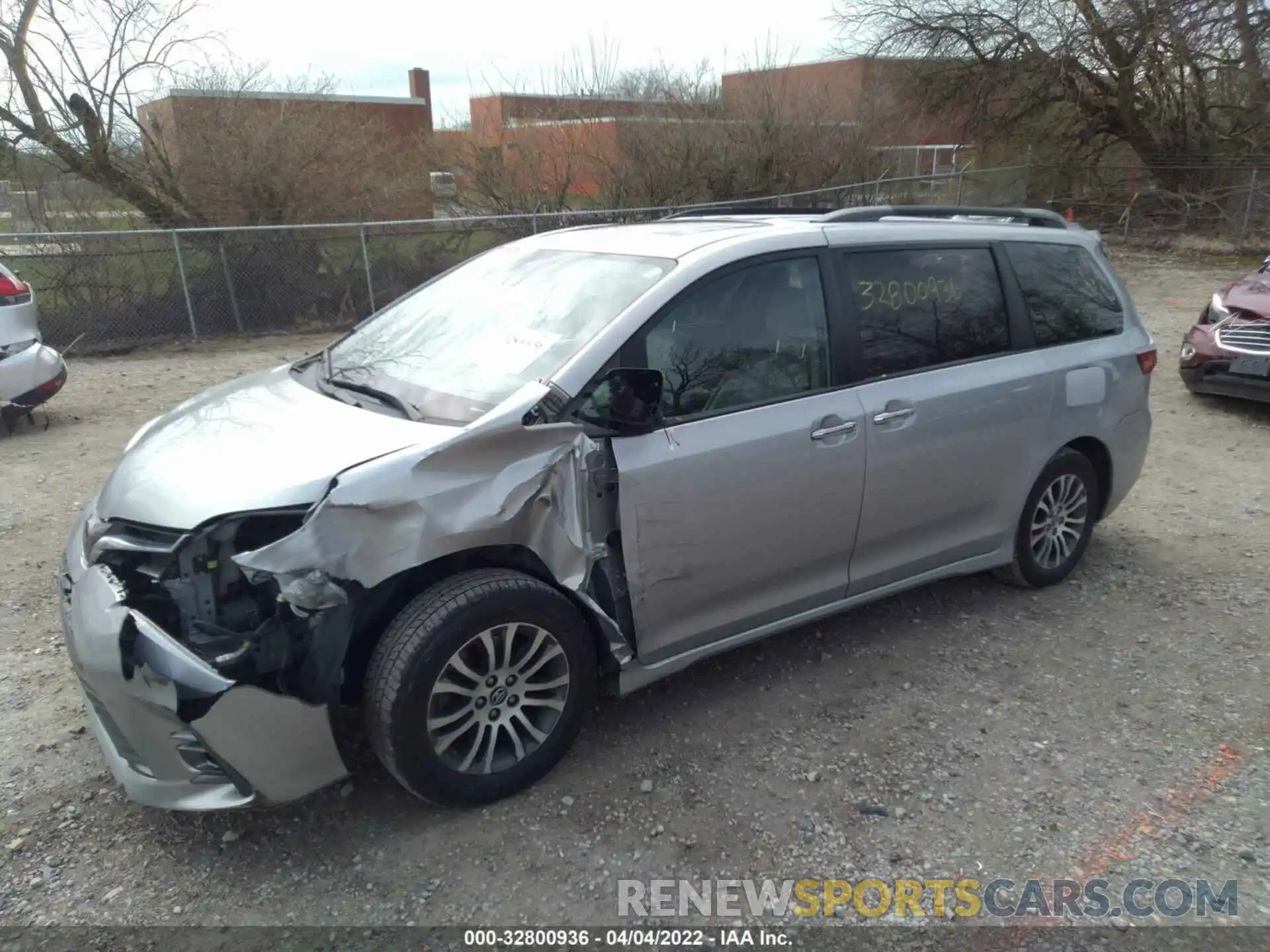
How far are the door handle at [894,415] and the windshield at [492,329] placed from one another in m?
1.03

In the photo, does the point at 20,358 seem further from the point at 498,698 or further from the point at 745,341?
the point at 745,341

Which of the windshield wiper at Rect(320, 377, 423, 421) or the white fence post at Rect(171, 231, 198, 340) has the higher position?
the windshield wiper at Rect(320, 377, 423, 421)

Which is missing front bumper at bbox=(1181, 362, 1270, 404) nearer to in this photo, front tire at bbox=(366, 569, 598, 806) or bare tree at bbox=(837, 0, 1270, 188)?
front tire at bbox=(366, 569, 598, 806)

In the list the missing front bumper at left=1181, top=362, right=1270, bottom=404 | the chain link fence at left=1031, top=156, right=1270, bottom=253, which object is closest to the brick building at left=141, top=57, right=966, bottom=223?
the chain link fence at left=1031, top=156, right=1270, bottom=253

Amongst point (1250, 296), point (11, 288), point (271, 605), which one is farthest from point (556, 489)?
point (1250, 296)

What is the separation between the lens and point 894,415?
3.65 metres

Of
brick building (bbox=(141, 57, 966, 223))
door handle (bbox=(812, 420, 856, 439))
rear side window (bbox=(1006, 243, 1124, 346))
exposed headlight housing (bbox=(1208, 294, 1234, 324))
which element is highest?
brick building (bbox=(141, 57, 966, 223))

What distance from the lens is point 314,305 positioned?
12.7 meters

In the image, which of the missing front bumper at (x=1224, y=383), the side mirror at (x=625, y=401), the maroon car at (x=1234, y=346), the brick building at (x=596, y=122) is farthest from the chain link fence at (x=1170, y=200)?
the side mirror at (x=625, y=401)

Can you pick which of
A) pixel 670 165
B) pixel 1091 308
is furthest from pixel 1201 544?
pixel 670 165

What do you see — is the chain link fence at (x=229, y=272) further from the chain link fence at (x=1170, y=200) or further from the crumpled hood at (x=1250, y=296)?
the chain link fence at (x=1170, y=200)

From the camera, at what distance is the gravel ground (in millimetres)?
2715

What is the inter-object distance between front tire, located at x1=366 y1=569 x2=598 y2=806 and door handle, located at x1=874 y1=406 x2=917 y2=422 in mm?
1444

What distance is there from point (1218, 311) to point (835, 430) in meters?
6.39
